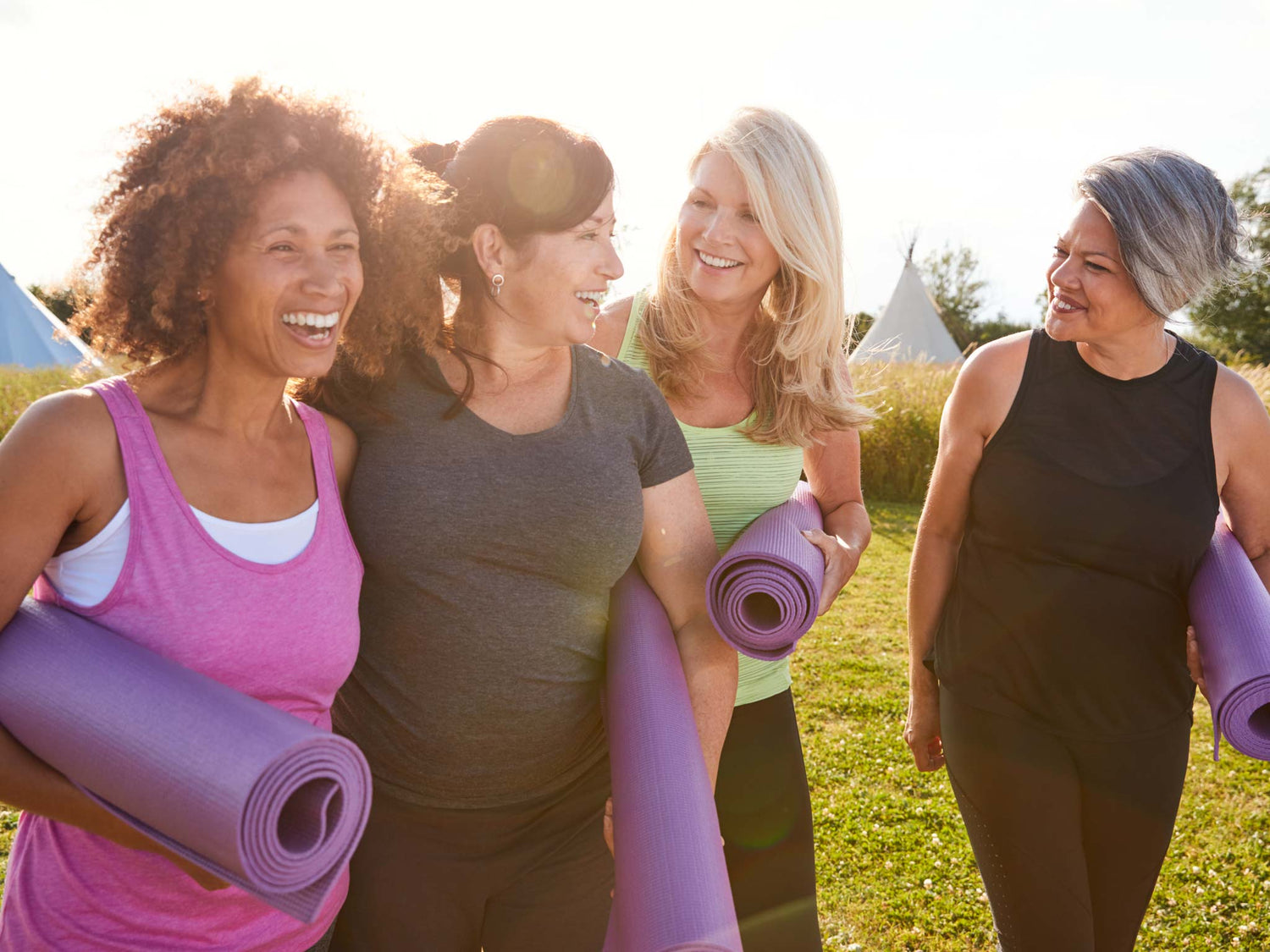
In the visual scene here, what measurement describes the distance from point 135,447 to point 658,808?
102cm

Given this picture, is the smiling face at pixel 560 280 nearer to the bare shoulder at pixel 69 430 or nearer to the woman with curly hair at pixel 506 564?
the woman with curly hair at pixel 506 564

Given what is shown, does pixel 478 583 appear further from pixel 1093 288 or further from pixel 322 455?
pixel 1093 288

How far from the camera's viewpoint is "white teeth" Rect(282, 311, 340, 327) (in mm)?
1580

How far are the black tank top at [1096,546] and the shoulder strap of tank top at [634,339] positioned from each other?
39.2 inches

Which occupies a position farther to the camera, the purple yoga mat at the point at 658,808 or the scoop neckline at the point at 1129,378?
the scoop neckline at the point at 1129,378

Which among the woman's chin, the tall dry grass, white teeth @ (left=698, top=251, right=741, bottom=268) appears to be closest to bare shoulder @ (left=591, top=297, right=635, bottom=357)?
white teeth @ (left=698, top=251, right=741, bottom=268)

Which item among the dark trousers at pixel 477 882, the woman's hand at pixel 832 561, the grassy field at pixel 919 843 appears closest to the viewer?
the dark trousers at pixel 477 882

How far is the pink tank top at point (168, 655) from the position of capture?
141cm

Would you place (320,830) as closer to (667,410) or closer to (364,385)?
(364,385)

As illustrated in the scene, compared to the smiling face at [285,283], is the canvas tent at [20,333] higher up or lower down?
lower down

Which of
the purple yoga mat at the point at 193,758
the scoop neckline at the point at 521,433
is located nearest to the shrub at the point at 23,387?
the scoop neckline at the point at 521,433

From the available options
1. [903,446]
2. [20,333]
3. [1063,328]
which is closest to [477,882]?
[1063,328]

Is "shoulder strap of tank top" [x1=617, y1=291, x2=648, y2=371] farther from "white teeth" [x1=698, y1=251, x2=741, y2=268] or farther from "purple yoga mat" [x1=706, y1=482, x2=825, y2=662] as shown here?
"purple yoga mat" [x1=706, y1=482, x2=825, y2=662]

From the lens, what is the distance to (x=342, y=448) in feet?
5.98
